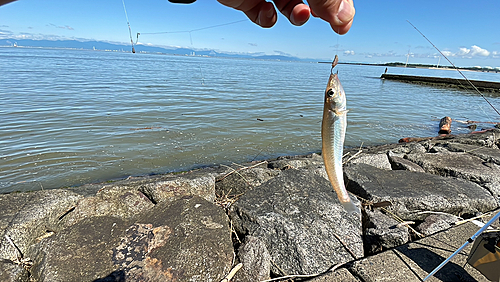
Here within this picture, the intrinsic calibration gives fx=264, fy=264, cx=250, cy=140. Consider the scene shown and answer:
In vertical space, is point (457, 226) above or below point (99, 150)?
above

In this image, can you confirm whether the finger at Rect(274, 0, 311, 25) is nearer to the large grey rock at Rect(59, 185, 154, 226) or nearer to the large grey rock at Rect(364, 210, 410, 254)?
the large grey rock at Rect(364, 210, 410, 254)

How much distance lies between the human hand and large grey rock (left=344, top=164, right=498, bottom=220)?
2791mm

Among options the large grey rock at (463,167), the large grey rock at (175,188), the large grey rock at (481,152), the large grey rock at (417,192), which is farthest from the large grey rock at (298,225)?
the large grey rock at (481,152)

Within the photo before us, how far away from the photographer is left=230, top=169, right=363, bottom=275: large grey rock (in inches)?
104

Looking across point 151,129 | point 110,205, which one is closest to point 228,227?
point 110,205

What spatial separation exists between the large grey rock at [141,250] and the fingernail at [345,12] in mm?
2131

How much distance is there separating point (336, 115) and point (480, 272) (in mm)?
2058

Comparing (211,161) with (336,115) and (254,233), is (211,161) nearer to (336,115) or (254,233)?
(254,233)

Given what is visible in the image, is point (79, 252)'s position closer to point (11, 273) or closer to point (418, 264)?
point (11, 273)

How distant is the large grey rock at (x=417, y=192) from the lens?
351 cm

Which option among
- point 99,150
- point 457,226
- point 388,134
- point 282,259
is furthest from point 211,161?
point 388,134

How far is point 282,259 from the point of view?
265cm

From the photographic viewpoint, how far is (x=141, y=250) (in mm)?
2477

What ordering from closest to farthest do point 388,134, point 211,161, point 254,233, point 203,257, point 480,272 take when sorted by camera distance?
point 480,272 → point 203,257 → point 254,233 → point 211,161 → point 388,134
